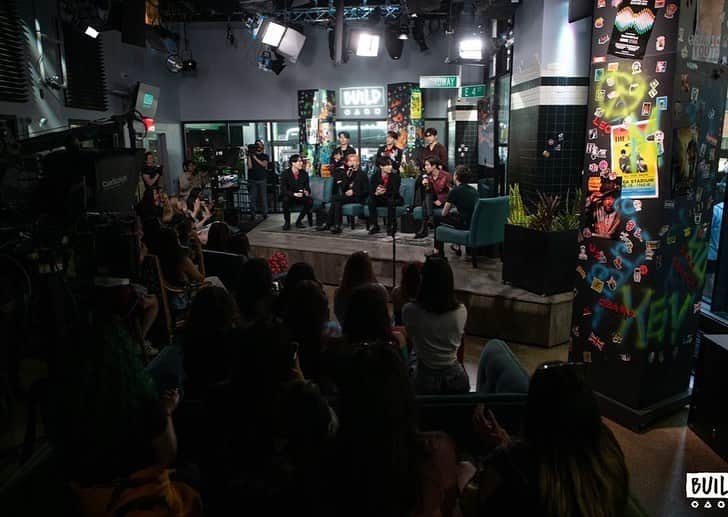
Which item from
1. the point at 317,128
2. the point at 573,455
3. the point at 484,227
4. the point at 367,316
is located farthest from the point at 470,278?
the point at 317,128

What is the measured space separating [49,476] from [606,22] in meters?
3.73

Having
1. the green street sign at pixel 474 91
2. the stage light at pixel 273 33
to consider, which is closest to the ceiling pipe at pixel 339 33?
the stage light at pixel 273 33

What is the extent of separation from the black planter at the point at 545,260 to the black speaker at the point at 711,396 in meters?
A: 1.67

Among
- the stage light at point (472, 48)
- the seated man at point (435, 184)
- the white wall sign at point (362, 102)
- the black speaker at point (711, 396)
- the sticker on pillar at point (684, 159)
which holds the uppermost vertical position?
the stage light at point (472, 48)

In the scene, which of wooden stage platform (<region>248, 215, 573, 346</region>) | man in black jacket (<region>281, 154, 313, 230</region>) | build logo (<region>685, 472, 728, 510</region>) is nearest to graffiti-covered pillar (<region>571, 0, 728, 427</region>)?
build logo (<region>685, 472, 728, 510</region>)

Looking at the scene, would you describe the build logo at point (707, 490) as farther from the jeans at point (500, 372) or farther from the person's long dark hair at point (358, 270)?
the person's long dark hair at point (358, 270)

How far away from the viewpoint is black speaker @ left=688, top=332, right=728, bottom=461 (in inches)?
125

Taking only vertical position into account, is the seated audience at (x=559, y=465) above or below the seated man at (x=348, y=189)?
below

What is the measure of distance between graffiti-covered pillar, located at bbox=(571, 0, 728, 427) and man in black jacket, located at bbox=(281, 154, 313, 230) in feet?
19.5

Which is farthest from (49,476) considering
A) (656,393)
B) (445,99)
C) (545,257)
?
(445,99)

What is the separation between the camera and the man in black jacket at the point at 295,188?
894cm

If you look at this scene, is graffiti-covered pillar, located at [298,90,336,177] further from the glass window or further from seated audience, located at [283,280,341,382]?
seated audience, located at [283,280,341,382]

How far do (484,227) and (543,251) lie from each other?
49.4 inches

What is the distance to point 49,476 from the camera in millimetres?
1993
